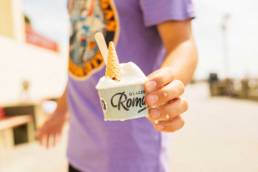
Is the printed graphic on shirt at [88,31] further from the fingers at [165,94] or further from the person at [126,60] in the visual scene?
the fingers at [165,94]

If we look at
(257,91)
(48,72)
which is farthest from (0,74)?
(257,91)

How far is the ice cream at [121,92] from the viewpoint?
51cm

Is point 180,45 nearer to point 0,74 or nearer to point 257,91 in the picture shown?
point 0,74

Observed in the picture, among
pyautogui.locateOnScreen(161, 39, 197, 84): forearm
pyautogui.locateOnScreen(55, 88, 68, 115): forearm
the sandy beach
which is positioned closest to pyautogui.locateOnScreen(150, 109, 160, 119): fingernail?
pyautogui.locateOnScreen(161, 39, 197, 84): forearm

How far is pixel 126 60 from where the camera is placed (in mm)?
797

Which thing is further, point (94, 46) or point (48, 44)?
point (48, 44)

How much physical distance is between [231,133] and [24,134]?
10.7ft

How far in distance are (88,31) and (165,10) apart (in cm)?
25

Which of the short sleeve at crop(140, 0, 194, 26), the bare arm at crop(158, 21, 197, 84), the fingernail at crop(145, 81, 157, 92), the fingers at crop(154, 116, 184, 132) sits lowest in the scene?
the fingers at crop(154, 116, 184, 132)

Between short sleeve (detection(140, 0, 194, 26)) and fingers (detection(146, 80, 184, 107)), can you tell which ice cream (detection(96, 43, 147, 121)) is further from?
short sleeve (detection(140, 0, 194, 26))

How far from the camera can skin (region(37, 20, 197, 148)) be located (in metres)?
0.52

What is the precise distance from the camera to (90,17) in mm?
871

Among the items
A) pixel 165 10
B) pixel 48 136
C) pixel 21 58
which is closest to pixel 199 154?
pixel 48 136

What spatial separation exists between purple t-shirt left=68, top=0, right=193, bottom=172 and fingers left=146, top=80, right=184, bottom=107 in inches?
8.7
